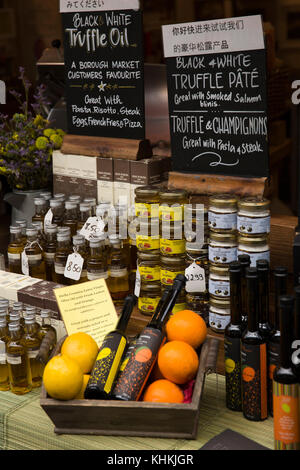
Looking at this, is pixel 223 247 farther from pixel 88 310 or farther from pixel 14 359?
pixel 14 359

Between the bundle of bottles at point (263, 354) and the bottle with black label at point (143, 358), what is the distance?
175 millimetres

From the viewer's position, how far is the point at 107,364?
1.56 metres

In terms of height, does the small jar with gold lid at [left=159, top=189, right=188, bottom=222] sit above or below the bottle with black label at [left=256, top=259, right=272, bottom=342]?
above

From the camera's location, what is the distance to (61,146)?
2570mm

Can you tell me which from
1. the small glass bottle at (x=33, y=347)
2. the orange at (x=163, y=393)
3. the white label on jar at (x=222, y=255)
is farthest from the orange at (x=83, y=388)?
the white label on jar at (x=222, y=255)

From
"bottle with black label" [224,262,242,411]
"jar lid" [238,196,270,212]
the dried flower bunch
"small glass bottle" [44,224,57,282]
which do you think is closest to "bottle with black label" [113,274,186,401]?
"bottle with black label" [224,262,242,411]

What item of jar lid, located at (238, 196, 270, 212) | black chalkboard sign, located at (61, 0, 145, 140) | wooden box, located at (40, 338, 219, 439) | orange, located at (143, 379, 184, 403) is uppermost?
black chalkboard sign, located at (61, 0, 145, 140)

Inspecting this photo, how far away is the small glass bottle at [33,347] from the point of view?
5.98 ft

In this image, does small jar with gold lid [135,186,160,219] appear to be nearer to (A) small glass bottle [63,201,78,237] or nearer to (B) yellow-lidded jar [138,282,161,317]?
(B) yellow-lidded jar [138,282,161,317]

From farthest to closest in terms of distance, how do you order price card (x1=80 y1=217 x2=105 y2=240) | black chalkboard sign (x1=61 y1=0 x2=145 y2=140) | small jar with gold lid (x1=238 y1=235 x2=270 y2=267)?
black chalkboard sign (x1=61 y1=0 x2=145 y2=140) < price card (x1=80 y1=217 x2=105 y2=240) < small jar with gold lid (x1=238 y1=235 x2=270 y2=267)

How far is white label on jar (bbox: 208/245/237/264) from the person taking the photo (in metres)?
1.80

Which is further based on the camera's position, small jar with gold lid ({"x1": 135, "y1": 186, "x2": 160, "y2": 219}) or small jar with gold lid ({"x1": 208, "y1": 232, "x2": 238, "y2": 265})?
small jar with gold lid ({"x1": 135, "y1": 186, "x2": 160, "y2": 219})

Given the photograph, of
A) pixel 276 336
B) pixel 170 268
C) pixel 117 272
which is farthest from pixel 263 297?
pixel 117 272

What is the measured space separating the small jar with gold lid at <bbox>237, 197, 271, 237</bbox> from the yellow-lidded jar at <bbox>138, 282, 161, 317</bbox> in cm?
40
